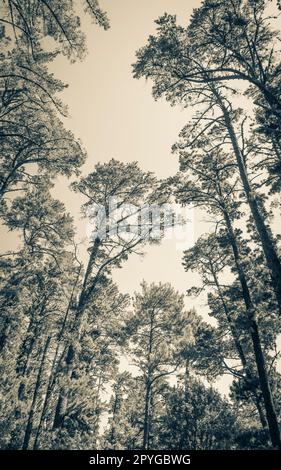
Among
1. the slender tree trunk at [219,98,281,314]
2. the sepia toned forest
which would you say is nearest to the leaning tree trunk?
the sepia toned forest

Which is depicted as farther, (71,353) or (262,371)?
(71,353)

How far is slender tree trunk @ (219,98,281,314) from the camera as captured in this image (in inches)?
305

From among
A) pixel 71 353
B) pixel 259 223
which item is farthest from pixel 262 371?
pixel 71 353

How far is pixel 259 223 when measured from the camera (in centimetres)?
901

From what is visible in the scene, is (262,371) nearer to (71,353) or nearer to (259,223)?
(259,223)

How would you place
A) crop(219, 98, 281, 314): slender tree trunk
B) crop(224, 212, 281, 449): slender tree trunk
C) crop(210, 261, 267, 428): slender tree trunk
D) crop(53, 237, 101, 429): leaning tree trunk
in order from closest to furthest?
crop(219, 98, 281, 314): slender tree trunk < crop(224, 212, 281, 449): slender tree trunk < crop(53, 237, 101, 429): leaning tree trunk < crop(210, 261, 267, 428): slender tree trunk

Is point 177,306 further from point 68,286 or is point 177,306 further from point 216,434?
point 68,286

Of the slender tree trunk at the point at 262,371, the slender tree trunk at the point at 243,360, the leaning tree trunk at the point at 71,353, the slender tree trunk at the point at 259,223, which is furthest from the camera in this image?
the slender tree trunk at the point at 243,360

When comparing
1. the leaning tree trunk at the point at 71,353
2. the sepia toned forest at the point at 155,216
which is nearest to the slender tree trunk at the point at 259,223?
the sepia toned forest at the point at 155,216

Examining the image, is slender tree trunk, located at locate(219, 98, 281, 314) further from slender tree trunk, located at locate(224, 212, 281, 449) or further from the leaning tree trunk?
the leaning tree trunk

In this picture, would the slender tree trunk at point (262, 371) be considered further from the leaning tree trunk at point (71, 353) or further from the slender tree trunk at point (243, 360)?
the leaning tree trunk at point (71, 353)

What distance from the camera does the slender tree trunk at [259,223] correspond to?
7.75 m

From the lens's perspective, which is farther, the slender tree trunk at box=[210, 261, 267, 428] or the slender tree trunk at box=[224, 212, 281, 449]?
the slender tree trunk at box=[210, 261, 267, 428]

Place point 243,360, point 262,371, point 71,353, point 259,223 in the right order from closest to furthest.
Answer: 1. point 259,223
2. point 262,371
3. point 71,353
4. point 243,360
